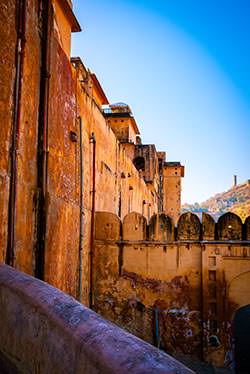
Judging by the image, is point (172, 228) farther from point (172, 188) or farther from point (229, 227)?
point (172, 188)

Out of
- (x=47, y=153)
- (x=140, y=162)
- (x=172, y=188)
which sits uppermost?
(x=140, y=162)

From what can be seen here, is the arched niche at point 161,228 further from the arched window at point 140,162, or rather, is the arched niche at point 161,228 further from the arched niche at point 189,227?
the arched window at point 140,162

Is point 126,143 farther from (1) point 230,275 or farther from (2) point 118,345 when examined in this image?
(2) point 118,345

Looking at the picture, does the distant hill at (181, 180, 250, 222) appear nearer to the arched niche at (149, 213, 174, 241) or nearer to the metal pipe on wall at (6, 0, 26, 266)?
the arched niche at (149, 213, 174, 241)

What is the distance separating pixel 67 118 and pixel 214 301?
424cm

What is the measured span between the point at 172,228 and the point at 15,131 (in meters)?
4.01

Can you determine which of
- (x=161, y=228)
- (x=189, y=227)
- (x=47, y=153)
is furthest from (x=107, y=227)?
(x=47, y=153)

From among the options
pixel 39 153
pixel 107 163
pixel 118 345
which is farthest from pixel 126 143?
pixel 118 345

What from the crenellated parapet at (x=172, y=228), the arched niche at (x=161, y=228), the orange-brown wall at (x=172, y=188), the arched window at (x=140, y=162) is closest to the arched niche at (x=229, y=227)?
the crenellated parapet at (x=172, y=228)

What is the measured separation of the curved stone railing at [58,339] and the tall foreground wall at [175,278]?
454 centimetres

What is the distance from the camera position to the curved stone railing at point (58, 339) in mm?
1529

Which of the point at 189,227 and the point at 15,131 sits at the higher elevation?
the point at 15,131

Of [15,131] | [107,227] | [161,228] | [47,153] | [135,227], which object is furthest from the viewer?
[107,227]

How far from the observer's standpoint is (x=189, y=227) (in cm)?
695
